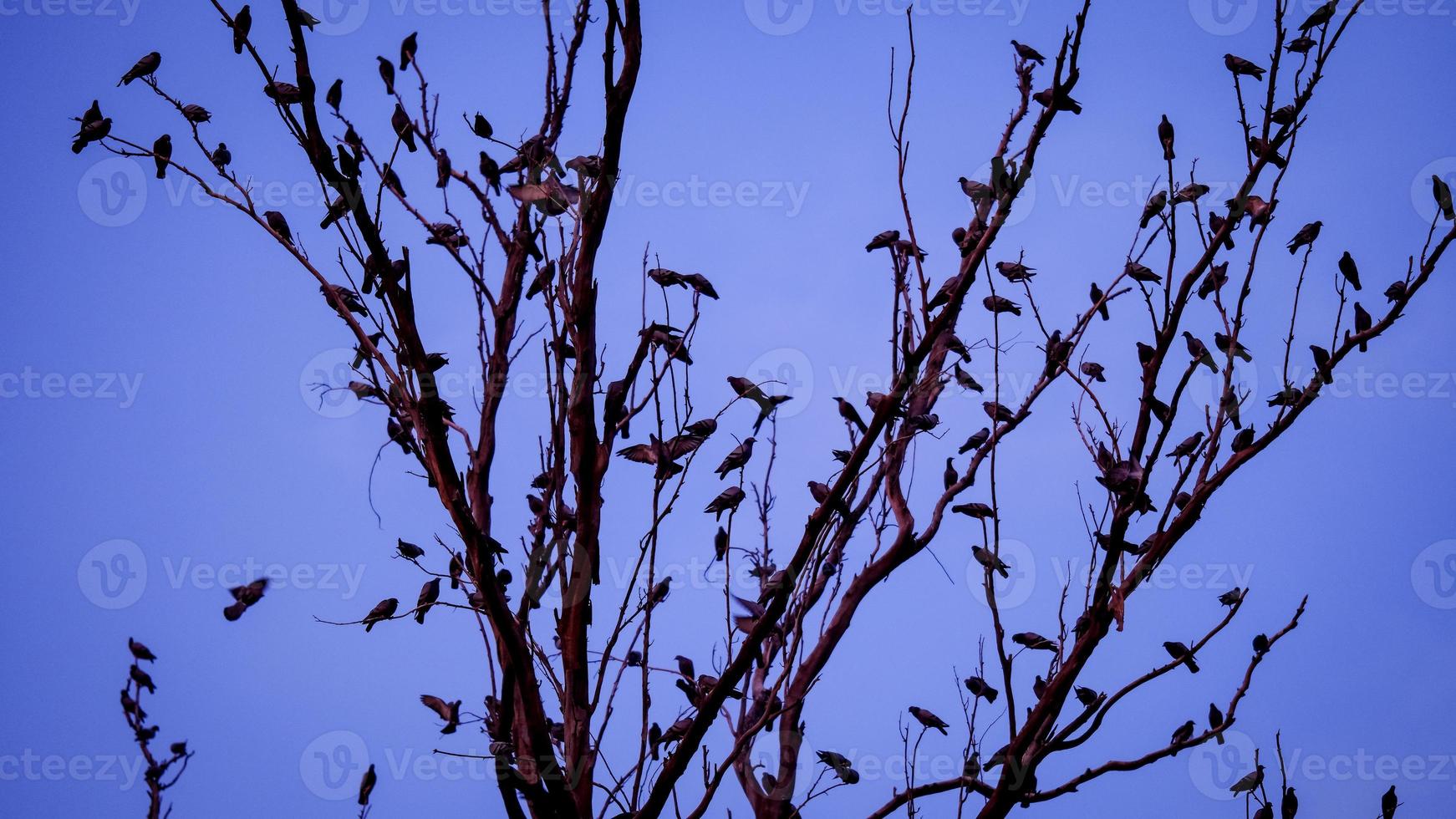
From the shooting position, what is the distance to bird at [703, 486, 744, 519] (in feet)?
8.47

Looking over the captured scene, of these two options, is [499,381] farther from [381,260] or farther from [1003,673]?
[1003,673]

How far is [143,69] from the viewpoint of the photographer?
109 inches

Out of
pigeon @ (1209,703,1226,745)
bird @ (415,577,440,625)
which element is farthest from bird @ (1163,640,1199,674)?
bird @ (415,577,440,625)

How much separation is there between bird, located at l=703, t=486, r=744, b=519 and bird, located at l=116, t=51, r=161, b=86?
5.71 feet

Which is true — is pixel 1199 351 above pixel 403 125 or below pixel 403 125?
below

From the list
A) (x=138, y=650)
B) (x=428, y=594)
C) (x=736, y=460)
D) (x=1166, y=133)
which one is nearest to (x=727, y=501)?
(x=736, y=460)

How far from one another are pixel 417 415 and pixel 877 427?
2.75ft

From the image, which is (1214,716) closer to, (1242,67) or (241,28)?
(1242,67)

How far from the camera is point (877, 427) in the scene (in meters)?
2.00

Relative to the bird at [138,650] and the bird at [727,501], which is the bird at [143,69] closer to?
the bird at [727,501]

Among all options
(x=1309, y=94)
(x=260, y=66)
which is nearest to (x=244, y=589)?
(x=260, y=66)

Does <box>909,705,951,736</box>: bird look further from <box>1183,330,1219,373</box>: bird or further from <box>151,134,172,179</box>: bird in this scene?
<box>151,134,172,179</box>: bird

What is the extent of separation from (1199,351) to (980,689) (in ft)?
3.79

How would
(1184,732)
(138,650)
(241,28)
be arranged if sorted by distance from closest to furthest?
1. (241,28)
2. (1184,732)
3. (138,650)
